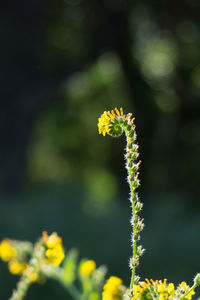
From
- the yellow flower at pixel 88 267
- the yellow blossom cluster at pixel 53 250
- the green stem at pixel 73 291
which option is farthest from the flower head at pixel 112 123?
the green stem at pixel 73 291

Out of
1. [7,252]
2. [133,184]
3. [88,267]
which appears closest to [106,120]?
[133,184]

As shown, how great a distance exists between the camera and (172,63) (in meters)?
11.9

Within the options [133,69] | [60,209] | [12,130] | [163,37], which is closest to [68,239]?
[60,209]

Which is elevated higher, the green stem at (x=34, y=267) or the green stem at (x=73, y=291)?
the green stem at (x=73, y=291)

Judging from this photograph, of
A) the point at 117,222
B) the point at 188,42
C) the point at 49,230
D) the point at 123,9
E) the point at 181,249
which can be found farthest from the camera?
the point at 188,42

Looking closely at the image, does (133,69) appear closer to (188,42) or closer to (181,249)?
(188,42)

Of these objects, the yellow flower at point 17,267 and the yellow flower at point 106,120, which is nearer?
the yellow flower at point 106,120

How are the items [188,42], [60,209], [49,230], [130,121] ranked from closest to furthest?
[130,121], [49,230], [60,209], [188,42]

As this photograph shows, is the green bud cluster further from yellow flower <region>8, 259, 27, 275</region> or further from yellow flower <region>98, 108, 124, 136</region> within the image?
yellow flower <region>8, 259, 27, 275</region>

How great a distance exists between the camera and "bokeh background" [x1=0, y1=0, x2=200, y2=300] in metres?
4.66

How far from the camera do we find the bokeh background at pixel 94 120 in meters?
4.66

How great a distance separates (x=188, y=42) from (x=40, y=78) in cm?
479

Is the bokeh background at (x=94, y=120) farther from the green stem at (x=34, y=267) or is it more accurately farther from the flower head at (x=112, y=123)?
the flower head at (x=112, y=123)

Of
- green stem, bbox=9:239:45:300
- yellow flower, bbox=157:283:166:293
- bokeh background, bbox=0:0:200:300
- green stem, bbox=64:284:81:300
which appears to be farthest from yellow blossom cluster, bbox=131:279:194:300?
bokeh background, bbox=0:0:200:300
